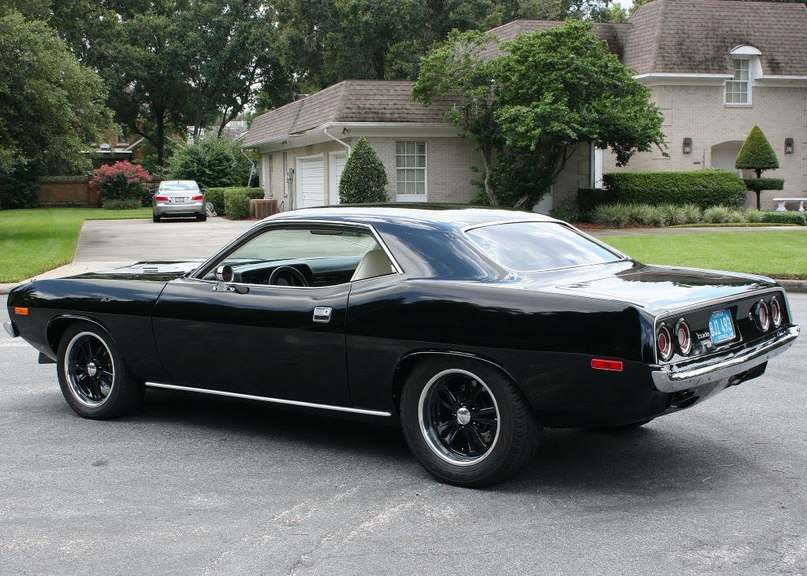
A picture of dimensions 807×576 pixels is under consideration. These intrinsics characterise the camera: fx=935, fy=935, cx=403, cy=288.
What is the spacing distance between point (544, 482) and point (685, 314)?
1158 millimetres

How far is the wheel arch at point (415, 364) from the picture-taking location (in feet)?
15.3

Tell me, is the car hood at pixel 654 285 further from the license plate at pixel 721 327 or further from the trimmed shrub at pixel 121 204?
the trimmed shrub at pixel 121 204

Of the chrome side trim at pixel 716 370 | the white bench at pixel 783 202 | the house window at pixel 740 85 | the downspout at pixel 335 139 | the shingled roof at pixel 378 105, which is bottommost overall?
the chrome side trim at pixel 716 370

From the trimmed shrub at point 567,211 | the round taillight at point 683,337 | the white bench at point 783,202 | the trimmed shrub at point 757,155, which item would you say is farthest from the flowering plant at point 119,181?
the round taillight at point 683,337

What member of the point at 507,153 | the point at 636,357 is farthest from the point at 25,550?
the point at 507,153

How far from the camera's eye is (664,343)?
175 inches

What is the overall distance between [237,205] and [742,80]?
1830 cm

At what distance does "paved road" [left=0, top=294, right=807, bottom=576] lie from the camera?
393 centimetres

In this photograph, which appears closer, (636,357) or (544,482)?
(636,357)

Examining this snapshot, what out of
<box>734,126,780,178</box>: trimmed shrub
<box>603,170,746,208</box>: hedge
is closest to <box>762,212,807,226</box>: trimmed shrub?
<box>603,170,746,208</box>: hedge

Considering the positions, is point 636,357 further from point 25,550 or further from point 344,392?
point 25,550

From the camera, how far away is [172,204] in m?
32.8

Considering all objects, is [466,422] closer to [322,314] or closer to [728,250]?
[322,314]

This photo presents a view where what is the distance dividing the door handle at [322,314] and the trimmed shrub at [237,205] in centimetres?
2999
